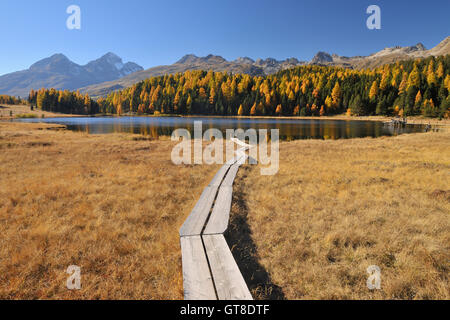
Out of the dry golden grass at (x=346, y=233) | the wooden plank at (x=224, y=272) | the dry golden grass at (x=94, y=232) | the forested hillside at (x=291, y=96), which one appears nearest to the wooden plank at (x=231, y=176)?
the dry golden grass at (x=346, y=233)

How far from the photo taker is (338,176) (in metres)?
13.0

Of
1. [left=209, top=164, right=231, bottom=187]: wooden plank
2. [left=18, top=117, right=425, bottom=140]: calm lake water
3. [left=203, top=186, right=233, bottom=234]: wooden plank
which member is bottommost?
[left=203, top=186, right=233, bottom=234]: wooden plank

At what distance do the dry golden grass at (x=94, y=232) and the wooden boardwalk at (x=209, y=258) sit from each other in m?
0.36

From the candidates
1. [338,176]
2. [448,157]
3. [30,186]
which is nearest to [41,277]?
[30,186]

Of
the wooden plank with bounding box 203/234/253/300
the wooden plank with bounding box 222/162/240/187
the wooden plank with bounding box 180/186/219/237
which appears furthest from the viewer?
the wooden plank with bounding box 222/162/240/187

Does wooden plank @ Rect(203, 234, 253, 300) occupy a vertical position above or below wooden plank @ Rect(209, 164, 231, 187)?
below

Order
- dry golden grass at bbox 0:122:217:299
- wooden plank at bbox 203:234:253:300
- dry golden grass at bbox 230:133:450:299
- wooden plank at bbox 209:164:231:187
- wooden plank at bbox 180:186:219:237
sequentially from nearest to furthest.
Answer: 1. wooden plank at bbox 203:234:253:300
2. dry golden grass at bbox 0:122:217:299
3. dry golden grass at bbox 230:133:450:299
4. wooden plank at bbox 180:186:219:237
5. wooden plank at bbox 209:164:231:187

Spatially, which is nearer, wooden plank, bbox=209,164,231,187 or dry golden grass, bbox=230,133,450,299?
dry golden grass, bbox=230,133,450,299

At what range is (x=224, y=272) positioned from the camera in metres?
4.46

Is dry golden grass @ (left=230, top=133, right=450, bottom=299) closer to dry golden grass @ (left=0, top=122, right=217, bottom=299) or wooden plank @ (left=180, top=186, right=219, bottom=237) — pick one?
wooden plank @ (left=180, top=186, right=219, bottom=237)

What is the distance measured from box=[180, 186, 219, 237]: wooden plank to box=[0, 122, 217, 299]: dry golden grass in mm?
416

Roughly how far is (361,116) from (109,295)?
130925mm

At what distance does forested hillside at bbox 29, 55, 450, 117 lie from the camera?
328 feet

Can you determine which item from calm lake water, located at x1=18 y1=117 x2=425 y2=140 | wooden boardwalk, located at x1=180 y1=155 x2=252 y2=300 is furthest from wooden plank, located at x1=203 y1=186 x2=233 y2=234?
calm lake water, located at x1=18 y1=117 x2=425 y2=140
